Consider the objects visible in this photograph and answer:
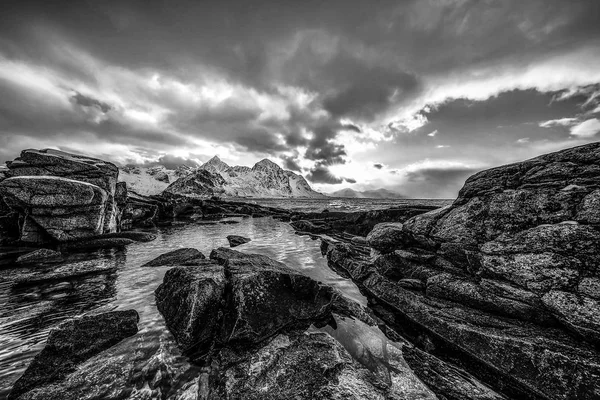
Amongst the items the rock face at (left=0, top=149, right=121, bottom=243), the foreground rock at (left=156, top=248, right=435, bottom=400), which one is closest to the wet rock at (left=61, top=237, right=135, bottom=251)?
the rock face at (left=0, top=149, right=121, bottom=243)

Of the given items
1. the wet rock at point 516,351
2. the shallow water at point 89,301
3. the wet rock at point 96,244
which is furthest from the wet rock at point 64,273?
the wet rock at point 516,351

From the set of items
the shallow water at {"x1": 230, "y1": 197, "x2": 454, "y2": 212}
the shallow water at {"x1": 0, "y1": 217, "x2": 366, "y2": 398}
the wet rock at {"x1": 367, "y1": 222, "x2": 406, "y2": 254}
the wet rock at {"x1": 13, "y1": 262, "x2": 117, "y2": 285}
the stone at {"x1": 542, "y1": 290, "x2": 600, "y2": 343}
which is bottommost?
the shallow water at {"x1": 0, "y1": 217, "x2": 366, "y2": 398}

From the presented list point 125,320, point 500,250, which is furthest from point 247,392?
point 500,250

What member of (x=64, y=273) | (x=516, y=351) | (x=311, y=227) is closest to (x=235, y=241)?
(x=64, y=273)

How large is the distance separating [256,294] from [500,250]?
8.19 m

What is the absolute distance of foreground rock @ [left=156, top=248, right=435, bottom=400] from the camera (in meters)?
4.57

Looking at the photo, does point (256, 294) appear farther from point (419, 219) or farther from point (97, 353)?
point (419, 219)

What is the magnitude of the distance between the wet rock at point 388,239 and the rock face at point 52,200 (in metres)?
21.0

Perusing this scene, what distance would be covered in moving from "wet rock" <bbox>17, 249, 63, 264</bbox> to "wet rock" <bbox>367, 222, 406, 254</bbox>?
18.5m

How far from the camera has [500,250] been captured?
7504mm

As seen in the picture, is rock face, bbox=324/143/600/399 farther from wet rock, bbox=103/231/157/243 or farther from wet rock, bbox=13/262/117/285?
wet rock, bbox=103/231/157/243

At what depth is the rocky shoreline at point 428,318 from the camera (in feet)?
15.5

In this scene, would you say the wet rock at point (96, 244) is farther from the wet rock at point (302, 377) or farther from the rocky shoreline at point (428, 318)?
the wet rock at point (302, 377)

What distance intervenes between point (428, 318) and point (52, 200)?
23.8 metres
